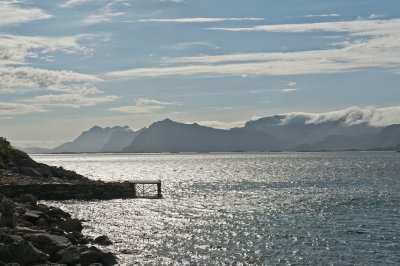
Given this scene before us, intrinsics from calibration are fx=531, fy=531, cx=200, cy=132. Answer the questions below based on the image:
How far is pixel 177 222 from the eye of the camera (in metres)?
60.5

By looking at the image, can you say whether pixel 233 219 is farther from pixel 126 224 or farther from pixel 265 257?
pixel 265 257

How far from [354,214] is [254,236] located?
20.7 m

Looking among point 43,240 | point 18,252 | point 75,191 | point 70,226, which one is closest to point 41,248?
point 43,240

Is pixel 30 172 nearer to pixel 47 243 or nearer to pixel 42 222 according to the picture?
pixel 42 222

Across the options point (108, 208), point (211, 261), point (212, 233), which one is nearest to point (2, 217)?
point (211, 261)

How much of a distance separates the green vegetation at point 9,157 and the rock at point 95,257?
218ft

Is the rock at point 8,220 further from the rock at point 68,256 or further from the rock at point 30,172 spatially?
the rock at point 30,172

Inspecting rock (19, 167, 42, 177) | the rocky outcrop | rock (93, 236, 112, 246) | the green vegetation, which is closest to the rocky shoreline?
rock (93, 236, 112, 246)

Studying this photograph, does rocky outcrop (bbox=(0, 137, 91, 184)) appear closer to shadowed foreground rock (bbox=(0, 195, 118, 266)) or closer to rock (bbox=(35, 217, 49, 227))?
rock (bbox=(35, 217, 49, 227))

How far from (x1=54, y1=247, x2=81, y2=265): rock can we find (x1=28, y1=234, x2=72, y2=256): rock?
3.60 feet

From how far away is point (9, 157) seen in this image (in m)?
106

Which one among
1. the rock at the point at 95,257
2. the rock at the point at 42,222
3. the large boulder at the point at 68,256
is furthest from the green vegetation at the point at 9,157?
the large boulder at the point at 68,256

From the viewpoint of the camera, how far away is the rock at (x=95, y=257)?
118 ft

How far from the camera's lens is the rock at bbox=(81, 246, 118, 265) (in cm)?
3603
